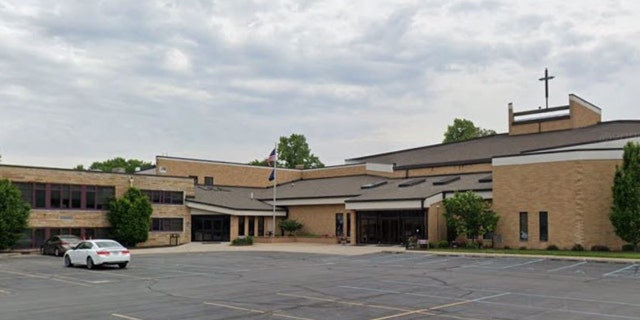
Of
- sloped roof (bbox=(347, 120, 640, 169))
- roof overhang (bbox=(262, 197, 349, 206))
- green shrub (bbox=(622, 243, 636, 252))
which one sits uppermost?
sloped roof (bbox=(347, 120, 640, 169))

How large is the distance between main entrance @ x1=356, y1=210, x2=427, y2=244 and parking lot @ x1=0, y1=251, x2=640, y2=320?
43.7 ft

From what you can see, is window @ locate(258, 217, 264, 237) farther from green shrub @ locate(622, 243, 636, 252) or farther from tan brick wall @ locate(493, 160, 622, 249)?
green shrub @ locate(622, 243, 636, 252)

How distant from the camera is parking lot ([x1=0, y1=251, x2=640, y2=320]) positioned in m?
15.2

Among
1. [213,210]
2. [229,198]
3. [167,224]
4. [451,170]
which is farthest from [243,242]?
[451,170]

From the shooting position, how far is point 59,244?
127 ft

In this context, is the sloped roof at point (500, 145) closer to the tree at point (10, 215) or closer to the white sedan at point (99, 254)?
the white sedan at point (99, 254)

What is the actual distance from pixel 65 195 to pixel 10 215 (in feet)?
18.3

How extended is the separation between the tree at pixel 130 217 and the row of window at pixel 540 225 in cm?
2753

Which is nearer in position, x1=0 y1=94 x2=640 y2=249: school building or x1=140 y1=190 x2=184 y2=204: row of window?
x1=0 y1=94 x2=640 y2=249: school building

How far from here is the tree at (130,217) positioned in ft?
154

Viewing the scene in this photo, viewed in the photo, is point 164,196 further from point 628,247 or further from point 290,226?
point 628,247

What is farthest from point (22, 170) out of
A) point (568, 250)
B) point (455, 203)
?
point (568, 250)

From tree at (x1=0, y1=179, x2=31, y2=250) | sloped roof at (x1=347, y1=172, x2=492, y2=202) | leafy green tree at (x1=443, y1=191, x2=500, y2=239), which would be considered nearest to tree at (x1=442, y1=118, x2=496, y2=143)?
sloped roof at (x1=347, y1=172, x2=492, y2=202)

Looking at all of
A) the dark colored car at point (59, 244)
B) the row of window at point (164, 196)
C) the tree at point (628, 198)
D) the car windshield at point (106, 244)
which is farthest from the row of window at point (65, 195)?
the tree at point (628, 198)
